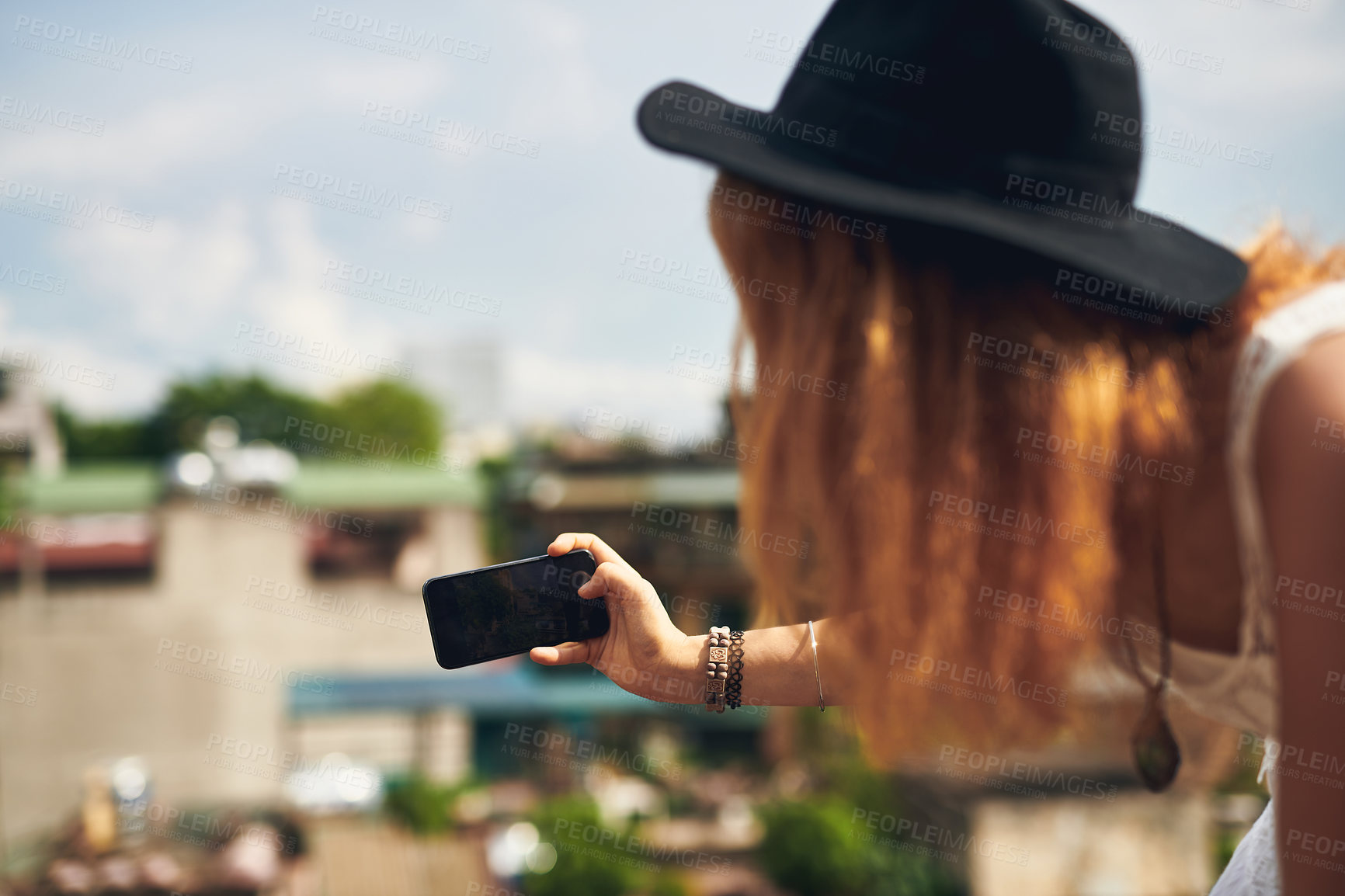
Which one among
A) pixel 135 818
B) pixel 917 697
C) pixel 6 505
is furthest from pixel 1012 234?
pixel 6 505

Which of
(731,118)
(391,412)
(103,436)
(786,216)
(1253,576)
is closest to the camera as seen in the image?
(1253,576)

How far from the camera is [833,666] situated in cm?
128

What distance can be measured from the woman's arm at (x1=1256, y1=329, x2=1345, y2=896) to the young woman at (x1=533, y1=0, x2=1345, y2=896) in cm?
4

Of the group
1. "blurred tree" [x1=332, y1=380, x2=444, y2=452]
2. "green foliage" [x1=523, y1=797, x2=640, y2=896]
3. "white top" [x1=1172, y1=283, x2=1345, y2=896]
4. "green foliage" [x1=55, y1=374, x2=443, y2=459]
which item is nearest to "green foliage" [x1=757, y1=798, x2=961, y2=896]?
"green foliage" [x1=523, y1=797, x2=640, y2=896]

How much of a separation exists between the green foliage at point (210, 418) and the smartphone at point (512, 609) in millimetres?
47921

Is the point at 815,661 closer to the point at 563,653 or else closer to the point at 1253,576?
the point at 563,653

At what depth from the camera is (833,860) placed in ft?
48.5

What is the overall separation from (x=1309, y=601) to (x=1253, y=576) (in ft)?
0.40

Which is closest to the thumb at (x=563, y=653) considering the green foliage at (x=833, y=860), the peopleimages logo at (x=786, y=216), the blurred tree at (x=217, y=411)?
the peopleimages logo at (x=786, y=216)

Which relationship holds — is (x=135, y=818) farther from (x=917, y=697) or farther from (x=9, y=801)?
(x=917, y=697)

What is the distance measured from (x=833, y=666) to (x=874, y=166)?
0.66 metres

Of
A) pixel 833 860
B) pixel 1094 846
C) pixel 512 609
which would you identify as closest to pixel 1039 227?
pixel 512 609

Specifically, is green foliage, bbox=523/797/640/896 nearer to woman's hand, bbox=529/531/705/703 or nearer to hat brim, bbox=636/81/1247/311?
woman's hand, bbox=529/531/705/703

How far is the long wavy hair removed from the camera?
36.8 inches
